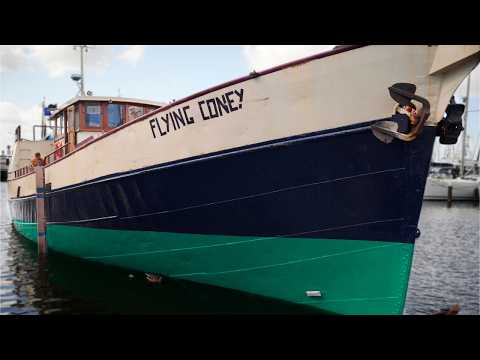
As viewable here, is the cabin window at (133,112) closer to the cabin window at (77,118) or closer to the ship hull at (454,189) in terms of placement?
the cabin window at (77,118)

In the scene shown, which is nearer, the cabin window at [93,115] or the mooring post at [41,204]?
the mooring post at [41,204]

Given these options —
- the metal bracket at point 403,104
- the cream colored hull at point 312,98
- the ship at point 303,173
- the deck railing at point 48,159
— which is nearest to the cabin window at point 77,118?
the deck railing at point 48,159

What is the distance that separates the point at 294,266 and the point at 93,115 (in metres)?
6.90

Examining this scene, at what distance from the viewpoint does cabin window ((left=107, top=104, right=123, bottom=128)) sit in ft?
32.6

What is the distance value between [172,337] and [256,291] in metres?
2.29

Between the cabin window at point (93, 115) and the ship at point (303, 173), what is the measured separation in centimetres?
356

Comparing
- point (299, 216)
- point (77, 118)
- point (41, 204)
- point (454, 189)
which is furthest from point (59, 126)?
point (454, 189)

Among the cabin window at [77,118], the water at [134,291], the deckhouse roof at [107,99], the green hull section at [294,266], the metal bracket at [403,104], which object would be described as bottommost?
the water at [134,291]

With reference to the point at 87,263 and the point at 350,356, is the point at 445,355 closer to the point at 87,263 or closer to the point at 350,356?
the point at 350,356

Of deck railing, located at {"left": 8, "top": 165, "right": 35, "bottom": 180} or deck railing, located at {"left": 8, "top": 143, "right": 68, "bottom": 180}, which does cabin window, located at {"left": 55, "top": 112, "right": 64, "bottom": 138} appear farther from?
deck railing, located at {"left": 8, "top": 165, "right": 35, "bottom": 180}

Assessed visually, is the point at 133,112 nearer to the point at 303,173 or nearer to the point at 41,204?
the point at 41,204

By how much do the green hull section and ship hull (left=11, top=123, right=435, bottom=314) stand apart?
14 millimetres

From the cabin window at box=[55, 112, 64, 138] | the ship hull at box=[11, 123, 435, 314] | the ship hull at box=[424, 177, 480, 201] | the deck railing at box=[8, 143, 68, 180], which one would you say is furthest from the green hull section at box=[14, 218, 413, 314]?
the ship hull at box=[424, 177, 480, 201]

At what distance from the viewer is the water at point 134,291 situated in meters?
6.03
